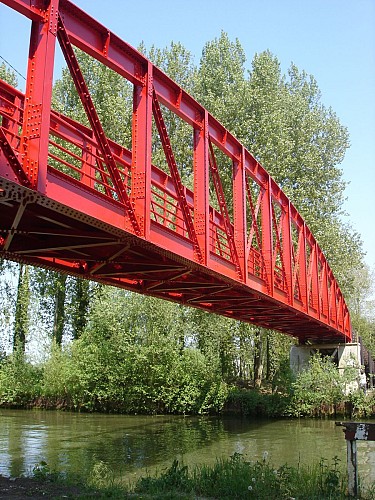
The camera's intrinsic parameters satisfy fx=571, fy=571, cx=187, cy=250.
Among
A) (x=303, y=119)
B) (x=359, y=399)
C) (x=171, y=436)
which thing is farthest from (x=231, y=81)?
(x=171, y=436)

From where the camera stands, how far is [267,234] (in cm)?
2120

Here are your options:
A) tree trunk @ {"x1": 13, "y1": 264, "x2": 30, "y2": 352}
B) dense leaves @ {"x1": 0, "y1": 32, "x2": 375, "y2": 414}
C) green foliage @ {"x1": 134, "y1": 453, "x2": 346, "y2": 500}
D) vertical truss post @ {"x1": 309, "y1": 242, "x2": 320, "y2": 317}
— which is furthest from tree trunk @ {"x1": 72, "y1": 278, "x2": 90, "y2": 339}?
green foliage @ {"x1": 134, "y1": 453, "x2": 346, "y2": 500}

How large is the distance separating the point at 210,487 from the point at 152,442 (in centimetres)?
1146

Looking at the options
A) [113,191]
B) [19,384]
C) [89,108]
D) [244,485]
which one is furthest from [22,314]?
[244,485]

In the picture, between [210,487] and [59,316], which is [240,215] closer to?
[210,487]

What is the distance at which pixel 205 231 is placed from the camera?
1425 centimetres

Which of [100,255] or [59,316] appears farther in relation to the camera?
[59,316]

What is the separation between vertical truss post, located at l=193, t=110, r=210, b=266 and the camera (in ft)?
46.9

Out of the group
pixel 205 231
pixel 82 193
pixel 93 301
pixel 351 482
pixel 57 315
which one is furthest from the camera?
pixel 57 315

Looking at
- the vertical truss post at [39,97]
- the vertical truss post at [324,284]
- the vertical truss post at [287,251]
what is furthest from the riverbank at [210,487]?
the vertical truss post at [324,284]

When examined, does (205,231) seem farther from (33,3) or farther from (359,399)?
(359,399)

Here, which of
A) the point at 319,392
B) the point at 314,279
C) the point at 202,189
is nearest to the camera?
the point at 202,189

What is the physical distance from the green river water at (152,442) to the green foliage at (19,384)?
616 cm

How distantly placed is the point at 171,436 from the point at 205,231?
39.2 ft
